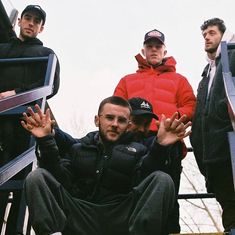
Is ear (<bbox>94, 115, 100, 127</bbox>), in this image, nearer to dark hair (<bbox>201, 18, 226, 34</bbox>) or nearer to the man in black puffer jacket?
the man in black puffer jacket

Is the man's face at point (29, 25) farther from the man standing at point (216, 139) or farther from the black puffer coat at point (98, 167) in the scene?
the black puffer coat at point (98, 167)

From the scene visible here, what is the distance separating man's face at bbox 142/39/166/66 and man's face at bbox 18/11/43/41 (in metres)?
1.03

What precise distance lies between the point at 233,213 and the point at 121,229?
3.34ft

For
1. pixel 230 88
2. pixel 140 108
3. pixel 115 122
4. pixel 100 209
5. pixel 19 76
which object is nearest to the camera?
pixel 100 209

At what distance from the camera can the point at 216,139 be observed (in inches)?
114

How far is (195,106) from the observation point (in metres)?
3.48

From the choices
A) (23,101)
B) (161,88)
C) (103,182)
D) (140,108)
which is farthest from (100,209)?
(161,88)

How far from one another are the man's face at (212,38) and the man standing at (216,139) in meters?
0.16

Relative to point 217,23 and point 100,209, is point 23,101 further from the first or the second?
point 217,23

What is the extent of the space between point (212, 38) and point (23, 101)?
1.65m

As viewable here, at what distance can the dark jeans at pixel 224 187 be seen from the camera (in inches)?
115

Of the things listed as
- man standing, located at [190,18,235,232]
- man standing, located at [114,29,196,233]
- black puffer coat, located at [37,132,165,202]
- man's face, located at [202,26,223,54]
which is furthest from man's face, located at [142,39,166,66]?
Answer: black puffer coat, located at [37,132,165,202]

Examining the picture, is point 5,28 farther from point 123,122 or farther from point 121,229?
point 121,229

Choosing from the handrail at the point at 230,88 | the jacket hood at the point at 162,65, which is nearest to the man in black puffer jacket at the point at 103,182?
the handrail at the point at 230,88
